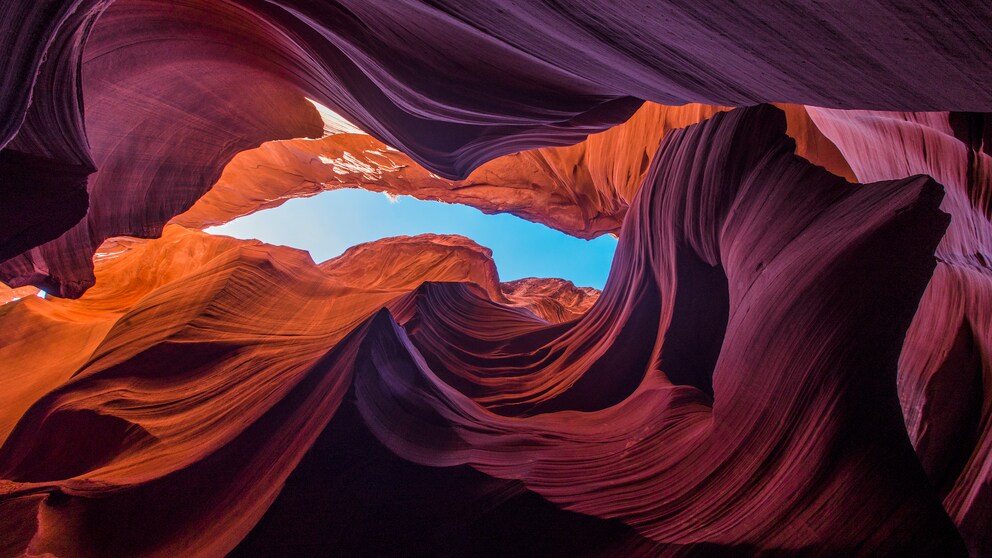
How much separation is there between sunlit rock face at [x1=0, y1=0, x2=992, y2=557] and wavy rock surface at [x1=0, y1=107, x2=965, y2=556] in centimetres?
2

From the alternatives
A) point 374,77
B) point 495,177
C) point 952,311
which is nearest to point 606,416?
point 952,311

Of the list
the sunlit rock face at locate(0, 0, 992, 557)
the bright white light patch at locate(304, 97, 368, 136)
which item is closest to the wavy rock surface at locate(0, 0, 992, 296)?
the sunlit rock face at locate(0, 0, 992, 557)

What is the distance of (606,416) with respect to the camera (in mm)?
3342

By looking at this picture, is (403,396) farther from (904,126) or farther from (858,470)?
(904,126)

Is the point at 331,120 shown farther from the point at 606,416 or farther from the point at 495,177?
the point at 495,177

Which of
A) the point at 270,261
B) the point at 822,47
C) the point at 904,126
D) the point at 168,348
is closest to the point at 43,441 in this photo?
the point at 168,348

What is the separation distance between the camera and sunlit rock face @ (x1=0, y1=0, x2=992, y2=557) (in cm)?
175

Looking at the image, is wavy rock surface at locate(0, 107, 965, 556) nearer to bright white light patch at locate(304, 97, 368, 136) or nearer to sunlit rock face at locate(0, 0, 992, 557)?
sunlit rock face at locate(0, 0, 992, 557)

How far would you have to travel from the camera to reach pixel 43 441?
2.87m

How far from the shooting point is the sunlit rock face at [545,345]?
5.74ft

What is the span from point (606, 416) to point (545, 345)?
1.78 meters

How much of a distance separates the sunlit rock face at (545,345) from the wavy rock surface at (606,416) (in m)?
0.02

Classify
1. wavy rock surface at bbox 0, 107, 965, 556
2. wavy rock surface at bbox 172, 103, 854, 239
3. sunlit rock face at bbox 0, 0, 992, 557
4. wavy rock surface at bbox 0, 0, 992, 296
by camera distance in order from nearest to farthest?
wavy rock surface at bbox 0, 0, 992, 296
sunlit rock face at bbox 0, 0, 992, 557
wavy rock surface at bbox 0, 107, 965, 556
wavy rock surface at bbox 172, 103, 854, 239

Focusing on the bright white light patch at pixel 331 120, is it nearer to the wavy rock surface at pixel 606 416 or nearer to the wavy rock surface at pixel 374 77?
the wavy rock surface at pixel 374 77
